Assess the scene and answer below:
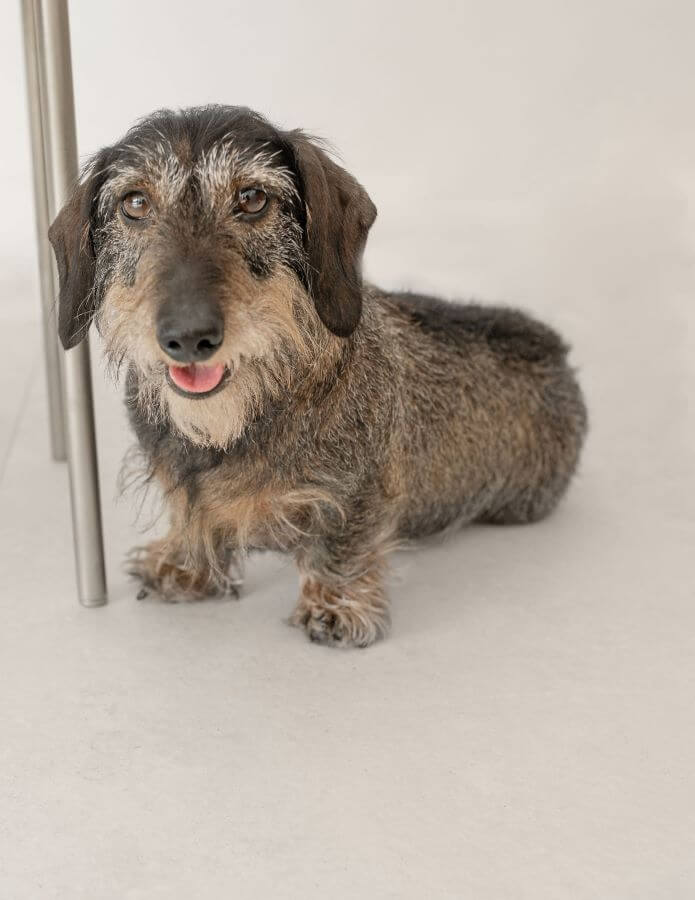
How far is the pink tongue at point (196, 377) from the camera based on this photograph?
109 inches

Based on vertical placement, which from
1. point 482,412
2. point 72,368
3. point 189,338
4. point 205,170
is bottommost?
point 482,412

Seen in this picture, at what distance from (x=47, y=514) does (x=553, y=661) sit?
1814 mm

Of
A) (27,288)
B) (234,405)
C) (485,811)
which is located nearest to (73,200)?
(234,405)

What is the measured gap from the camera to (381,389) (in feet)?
10.8

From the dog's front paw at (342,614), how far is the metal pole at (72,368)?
62 cm

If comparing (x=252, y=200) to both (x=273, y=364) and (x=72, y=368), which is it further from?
(x=72, y=368)

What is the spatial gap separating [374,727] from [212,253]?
1.23 m

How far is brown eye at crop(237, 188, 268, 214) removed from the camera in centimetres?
279

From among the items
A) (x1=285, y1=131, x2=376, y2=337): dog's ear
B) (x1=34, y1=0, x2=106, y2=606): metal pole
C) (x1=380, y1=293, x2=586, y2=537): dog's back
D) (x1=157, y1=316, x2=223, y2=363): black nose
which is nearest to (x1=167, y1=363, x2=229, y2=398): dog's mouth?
(x1=157, y1=316, x2=223, y2=363): black nose

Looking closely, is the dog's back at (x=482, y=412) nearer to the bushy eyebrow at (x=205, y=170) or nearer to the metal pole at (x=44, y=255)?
the bushy eyebrow at (x=205, y=170)

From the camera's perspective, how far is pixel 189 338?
2.59 metres

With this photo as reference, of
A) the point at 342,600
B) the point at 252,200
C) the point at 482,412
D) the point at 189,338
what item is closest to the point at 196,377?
the point at 189,338

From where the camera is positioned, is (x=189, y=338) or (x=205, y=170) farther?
(x=205, y=170)

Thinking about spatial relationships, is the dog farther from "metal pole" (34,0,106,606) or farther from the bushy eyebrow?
"metal pole" (34,0,106,606)
